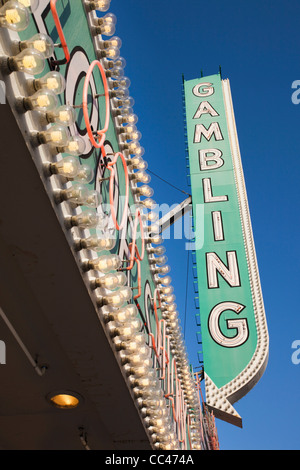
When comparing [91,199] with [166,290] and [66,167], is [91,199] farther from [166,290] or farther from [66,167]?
[166,290]

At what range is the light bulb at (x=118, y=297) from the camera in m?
3.97

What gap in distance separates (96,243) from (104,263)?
0.24 m

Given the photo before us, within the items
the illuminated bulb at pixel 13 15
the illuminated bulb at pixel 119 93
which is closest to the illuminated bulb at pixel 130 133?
the illuminated bulb at pixel 119 93

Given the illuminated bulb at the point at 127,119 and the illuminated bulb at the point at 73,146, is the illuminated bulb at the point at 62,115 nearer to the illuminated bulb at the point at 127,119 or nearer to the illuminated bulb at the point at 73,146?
the illuminated bulb at the point at 73,146

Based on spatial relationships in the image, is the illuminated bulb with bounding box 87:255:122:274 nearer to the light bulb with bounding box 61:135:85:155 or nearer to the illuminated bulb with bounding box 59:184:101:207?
the illuminated bulb with bounding box 59:184:101:207

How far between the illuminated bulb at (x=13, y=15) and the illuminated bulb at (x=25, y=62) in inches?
6.4

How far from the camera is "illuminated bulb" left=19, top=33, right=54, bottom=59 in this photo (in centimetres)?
281

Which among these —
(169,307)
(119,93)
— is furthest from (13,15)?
(169,307)

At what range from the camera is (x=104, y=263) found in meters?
3.76

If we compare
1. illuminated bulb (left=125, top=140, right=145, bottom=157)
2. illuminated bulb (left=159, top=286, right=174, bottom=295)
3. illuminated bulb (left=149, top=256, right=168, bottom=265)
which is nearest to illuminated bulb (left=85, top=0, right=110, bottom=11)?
illuminated bulb (left=125, top=140, right=145, bottom=157)
